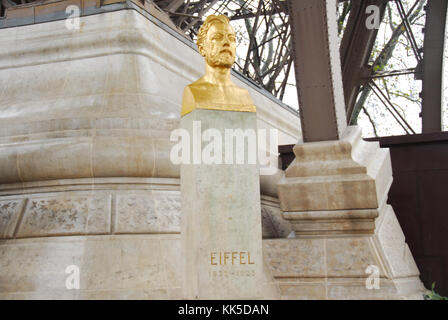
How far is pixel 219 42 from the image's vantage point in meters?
3.96

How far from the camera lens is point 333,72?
446 centimetres

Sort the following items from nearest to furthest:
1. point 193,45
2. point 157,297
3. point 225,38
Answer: point 225,38, point 157,297, point 193,45

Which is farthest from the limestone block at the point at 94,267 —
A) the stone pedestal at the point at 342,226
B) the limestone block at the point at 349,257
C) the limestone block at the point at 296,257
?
the limestone block at the point at 349,257

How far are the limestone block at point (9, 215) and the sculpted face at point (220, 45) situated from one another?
2254 mm

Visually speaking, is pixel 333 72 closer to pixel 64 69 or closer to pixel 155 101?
pixel 155 101

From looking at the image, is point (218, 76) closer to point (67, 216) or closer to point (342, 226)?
point (342, 226)

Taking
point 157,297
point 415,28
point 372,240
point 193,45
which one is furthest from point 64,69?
point 415,28

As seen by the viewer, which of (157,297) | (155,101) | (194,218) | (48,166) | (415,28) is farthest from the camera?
(415,28)

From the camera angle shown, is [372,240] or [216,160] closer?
[216,160]

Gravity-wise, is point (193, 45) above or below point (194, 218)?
above

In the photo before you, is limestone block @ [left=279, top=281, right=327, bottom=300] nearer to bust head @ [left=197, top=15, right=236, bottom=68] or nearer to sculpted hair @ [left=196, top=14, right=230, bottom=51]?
bust head @ [left=197, top=15, right=236, bottom=68]

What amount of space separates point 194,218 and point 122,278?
1.22 metres

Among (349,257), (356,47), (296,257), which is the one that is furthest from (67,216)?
(356,47)

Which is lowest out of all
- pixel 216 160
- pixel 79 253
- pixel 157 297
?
pixel 157 297
